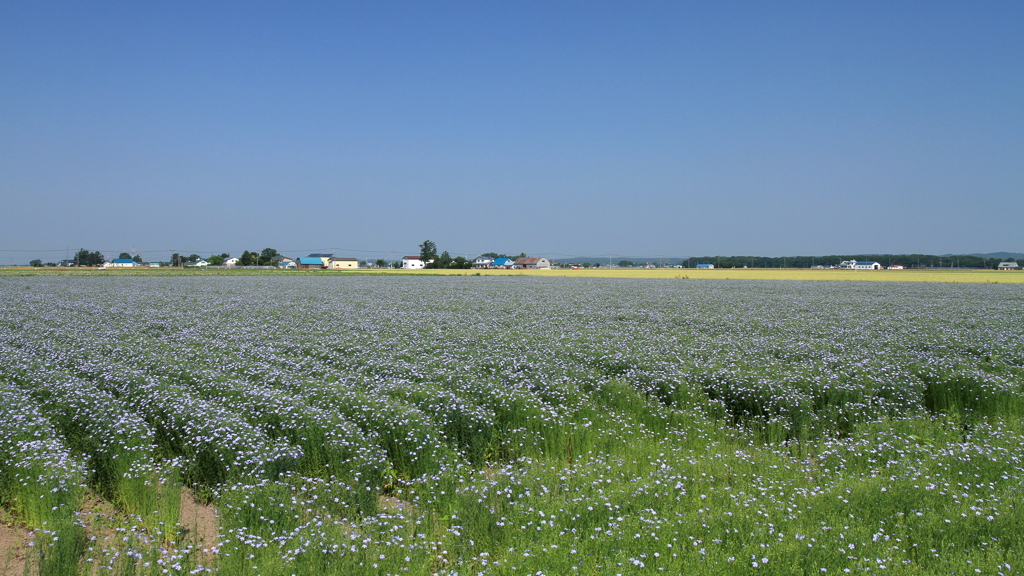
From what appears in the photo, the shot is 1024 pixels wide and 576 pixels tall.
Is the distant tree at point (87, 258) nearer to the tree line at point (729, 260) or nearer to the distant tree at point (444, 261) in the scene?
the tree line at point (729, 260)

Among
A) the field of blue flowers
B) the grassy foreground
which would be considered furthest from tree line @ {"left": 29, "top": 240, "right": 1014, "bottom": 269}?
the field of blue flowers

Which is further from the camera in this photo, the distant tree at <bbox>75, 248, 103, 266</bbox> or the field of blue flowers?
the distant tree at <bbox>75, 248, 103, 266</bbox>

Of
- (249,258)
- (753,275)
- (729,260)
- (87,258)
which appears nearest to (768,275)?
(753,275)

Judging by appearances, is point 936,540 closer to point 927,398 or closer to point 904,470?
point 904,470

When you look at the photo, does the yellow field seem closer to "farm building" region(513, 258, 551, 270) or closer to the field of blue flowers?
the field of blue flowers

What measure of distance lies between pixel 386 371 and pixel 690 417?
5997 millimetres

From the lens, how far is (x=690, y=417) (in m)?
8.88

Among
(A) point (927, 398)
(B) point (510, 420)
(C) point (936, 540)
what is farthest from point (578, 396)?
(A) point (927, 398)

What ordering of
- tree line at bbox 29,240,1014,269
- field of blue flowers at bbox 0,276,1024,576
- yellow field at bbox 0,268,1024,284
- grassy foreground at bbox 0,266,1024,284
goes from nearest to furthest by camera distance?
field of blue flowers at bbox 0,276,1024,576 < grassy foreground at bbox 0,266,1024,284 < yellow field at bbox 0,268,1024,284 < tree line at bbox 29,240,1014,269

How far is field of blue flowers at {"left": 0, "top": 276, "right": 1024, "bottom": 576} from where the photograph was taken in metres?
4.81

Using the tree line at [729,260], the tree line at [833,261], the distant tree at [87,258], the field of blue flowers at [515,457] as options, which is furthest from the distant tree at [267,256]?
the field of blue flowers at [515,457]

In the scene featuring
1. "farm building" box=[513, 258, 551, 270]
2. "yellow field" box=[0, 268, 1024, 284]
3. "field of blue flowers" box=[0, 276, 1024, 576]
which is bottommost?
"field of blue flowers" box=[0, 276, 1024, 576]

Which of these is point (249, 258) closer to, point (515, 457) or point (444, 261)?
point (444, 261)

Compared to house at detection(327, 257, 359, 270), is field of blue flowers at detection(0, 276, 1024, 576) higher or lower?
lower
